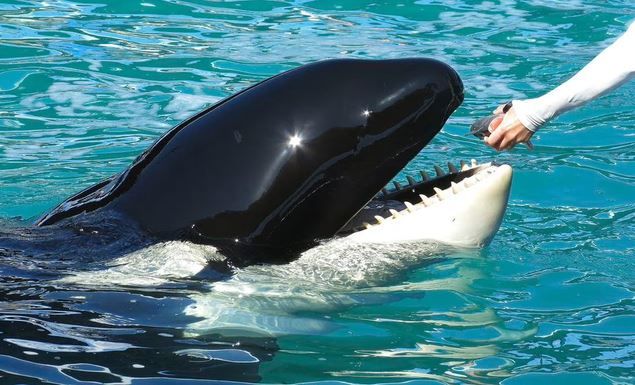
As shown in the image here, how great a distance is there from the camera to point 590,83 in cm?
616

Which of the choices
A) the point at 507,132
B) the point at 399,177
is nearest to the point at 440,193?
the point at 507,132

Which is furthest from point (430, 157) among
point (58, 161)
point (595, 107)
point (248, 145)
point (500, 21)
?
point (500, 21)

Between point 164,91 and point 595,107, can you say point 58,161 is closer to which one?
point 164,91

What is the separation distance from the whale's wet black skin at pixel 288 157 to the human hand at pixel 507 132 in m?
0.46

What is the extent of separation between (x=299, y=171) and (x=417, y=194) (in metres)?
0.84

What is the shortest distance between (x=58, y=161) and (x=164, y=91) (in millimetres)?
2175

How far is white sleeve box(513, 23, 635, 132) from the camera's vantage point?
20.0ft

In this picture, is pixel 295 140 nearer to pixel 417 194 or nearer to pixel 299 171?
pixel 299 171

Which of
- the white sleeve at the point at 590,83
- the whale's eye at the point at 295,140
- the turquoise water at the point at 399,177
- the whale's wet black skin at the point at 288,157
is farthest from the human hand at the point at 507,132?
the whale's eye at the point at 295,140

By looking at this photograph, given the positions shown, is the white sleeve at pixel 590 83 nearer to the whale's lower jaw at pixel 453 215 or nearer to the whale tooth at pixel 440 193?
the whale's lower jaw at pixel 453 215

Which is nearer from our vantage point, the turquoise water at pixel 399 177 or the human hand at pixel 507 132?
the turquoise water at pixel 399 177

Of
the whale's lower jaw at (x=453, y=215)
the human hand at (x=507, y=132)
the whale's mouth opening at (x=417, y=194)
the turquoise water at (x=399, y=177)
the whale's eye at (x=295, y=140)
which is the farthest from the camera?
the human hand at (x=507, y=132)

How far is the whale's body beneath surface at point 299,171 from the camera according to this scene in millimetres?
5785

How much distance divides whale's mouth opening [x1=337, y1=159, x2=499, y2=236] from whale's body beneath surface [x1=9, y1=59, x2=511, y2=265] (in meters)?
0.02
